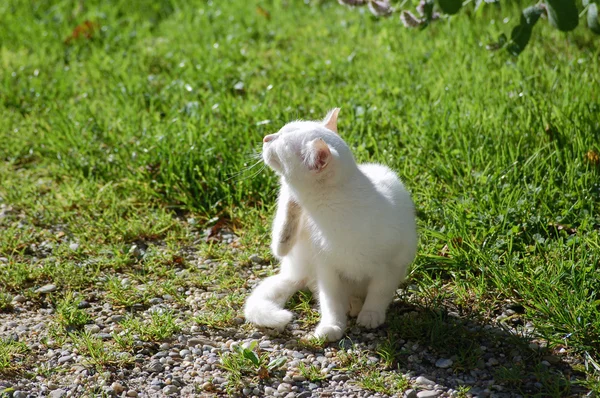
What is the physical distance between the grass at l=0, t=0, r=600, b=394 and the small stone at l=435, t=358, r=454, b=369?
4cm

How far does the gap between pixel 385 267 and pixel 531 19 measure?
1.75m

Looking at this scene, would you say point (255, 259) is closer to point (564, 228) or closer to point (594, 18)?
point (564, 228)

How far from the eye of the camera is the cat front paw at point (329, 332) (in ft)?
10.1

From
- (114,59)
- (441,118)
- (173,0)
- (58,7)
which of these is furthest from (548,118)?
(58,7)

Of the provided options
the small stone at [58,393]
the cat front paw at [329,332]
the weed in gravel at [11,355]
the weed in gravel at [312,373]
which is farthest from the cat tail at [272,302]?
the weed in gravel at [11,355]

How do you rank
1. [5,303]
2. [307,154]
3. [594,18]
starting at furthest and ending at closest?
1. [594,18]
2. [5,303]
3. [307,154]

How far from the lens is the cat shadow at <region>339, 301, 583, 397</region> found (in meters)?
2.82

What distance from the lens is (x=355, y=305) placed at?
3.36 metres

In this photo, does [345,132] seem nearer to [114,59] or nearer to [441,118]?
[441,118]

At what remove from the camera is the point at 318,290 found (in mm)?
3342

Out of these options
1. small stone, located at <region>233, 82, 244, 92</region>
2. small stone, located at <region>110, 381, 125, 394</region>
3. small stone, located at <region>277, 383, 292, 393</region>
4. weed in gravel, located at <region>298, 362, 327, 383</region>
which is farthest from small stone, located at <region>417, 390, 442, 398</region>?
small stone, located at <region>233, 82, 244, 92</region>

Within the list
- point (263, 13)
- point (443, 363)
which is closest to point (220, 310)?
point (443, 363)

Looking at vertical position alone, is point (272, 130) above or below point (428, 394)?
above

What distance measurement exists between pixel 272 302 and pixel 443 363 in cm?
78
